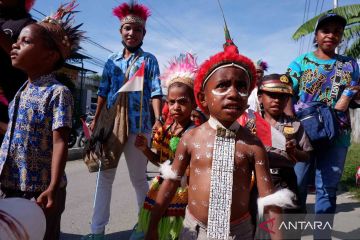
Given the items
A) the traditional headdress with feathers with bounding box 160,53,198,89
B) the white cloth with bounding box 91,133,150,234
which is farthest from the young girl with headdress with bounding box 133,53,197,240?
the white cloth with bounding box 91,133,150,234

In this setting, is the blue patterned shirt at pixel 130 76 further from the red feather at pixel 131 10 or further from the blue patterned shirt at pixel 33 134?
the blue patterned shirt at pixel 33 134

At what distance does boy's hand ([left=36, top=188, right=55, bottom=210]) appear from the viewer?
198 centimetres

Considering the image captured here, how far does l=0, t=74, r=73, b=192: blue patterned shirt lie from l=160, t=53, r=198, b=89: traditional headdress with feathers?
3.63ft

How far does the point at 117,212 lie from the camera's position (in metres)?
4.55

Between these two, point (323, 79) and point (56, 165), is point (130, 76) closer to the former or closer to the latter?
point (56, 165)

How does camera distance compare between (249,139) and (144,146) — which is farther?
(144,146)

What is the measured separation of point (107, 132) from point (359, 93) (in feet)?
7.56

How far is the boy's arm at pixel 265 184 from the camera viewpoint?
71.0 inches

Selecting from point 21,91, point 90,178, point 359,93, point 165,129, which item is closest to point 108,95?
point 165,129

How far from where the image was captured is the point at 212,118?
2.08 metres

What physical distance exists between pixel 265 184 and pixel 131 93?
75.4 inches

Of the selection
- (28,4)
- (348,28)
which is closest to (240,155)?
(28,4)

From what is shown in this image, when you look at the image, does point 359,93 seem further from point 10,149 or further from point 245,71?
point 10,149

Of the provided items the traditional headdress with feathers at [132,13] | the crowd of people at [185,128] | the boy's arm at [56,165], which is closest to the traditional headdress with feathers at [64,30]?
the crowd of people at [185,128]
